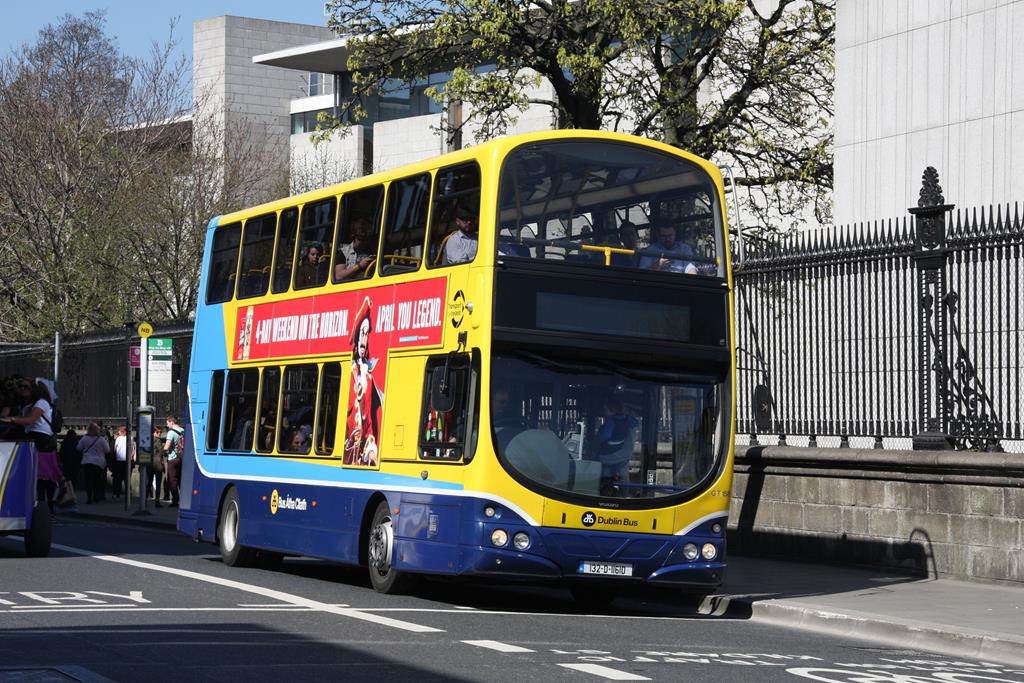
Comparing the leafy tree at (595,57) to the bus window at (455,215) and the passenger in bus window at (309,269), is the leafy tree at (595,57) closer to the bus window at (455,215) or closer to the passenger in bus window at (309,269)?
the passenger in bus window at (309,269)

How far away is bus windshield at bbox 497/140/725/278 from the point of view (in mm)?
14812

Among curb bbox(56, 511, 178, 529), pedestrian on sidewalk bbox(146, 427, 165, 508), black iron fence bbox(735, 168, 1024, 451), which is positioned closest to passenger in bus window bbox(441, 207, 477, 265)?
black iron fence bbox(735, 168, 1024, 451)

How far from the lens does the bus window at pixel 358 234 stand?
17.0 meters

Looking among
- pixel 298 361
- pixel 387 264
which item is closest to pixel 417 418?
pixel 387 264

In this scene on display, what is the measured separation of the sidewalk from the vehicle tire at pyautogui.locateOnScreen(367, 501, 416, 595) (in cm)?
264

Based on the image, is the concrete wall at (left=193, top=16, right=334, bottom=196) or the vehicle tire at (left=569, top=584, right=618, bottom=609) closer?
the vehicle tire at (left=569, top=584, right=618, bottom=609)

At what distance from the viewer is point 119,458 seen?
Result: 36125 mm

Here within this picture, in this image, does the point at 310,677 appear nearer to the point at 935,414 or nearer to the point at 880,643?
the point at 880,643

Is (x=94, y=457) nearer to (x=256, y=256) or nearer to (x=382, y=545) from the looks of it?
(x=256, y=256)

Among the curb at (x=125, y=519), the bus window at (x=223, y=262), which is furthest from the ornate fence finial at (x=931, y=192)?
the curb at (x=125, y=519)

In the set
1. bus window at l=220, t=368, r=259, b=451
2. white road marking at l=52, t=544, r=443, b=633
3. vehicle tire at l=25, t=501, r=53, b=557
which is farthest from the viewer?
bus window at l=220, t=368, r=259, b=451

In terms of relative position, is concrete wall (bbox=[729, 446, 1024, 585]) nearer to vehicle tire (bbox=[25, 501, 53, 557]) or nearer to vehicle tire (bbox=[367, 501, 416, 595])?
vehicle tire (bbox=[367, 501, 416, 595])

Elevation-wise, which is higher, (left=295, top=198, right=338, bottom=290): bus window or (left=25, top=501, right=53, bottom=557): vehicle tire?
(left=295, top=198, right=338, bottom=290): bus window

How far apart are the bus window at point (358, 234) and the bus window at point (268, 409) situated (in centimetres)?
180
